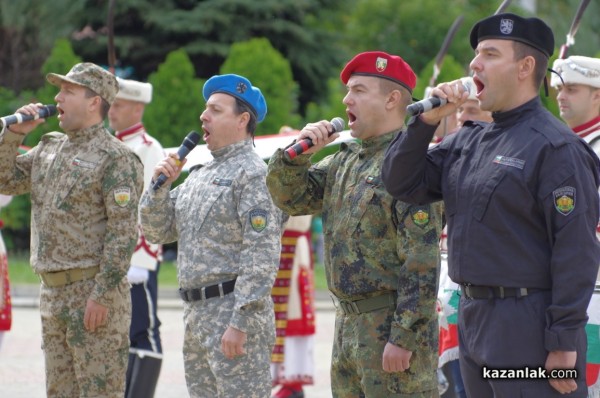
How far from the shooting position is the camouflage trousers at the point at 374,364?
15.6 feet

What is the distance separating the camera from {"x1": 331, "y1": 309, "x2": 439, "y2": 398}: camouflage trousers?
4.77m

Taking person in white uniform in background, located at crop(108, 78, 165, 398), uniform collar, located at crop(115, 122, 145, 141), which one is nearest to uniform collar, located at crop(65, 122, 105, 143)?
person in white uniform in background, located at crop(108, 78, 165, 398)

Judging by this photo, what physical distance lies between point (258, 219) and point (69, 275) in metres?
1.17

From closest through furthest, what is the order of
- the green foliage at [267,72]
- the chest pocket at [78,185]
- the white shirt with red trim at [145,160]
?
the chest pocket at [78,185] < the white shirt with red trim at [145,160] < the green foliage at [267,72]

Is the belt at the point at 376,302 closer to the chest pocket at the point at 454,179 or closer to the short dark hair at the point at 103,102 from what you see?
the chest pocket at the point at 454,179

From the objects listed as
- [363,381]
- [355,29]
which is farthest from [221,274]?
[355,29]

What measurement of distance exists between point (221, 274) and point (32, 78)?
70.5ft

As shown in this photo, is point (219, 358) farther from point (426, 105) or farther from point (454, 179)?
point (426, 105)

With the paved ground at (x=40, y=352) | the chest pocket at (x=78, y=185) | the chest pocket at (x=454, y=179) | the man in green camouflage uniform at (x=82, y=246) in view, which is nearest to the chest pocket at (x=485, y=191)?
the chest pocket at (x=454, y=179)

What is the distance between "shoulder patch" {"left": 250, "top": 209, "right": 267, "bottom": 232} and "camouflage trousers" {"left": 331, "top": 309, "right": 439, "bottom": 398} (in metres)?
0.75

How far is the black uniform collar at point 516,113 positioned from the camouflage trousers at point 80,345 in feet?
8.32

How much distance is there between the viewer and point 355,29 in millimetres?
28203

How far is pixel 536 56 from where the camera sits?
4.28m

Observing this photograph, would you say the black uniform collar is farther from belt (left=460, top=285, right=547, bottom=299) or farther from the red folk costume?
the red folk costume
